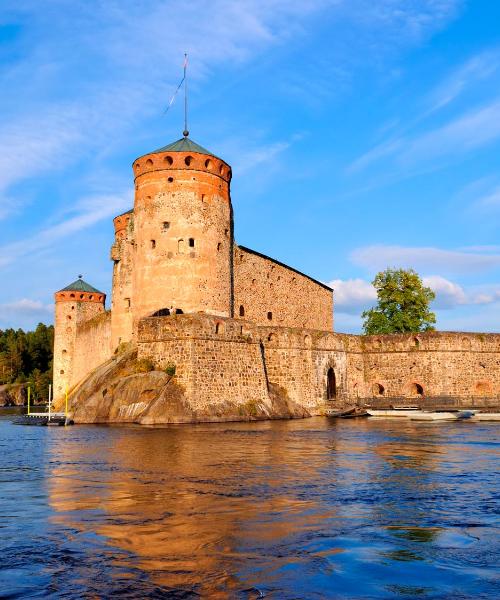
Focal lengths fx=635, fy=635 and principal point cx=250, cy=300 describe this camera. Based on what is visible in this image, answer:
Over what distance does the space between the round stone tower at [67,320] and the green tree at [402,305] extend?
2092 cm

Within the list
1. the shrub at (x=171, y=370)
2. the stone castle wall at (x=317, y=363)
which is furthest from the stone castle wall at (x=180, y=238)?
the shrub at (x=171, y=370)

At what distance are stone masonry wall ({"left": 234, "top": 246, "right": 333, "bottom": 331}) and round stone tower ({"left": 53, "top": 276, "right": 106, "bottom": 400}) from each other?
52.6ft

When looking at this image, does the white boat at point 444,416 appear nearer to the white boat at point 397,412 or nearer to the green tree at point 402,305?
the white boat at point 397,412

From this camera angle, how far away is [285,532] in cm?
646

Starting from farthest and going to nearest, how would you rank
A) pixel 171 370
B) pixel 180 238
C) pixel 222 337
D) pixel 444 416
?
pixel 180 238 < pixel 444 416 < pixel 222 337 < pixel 171 370

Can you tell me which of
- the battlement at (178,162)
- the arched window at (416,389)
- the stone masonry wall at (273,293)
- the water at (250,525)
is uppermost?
the battlement at (178,162)

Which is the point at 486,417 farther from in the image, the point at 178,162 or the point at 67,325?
the point at 67,325

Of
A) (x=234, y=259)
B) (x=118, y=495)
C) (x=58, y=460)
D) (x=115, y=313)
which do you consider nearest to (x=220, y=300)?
(x=234, y=259)

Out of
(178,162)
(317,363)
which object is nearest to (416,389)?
(317,363)

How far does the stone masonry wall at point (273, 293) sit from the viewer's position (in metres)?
35.4

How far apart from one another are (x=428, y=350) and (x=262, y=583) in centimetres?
3147

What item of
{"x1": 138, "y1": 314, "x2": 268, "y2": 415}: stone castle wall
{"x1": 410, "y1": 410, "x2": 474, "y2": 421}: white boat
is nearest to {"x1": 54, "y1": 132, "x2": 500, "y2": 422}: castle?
{"x1": 138, "y1": 314, "x2": 268, "y2": 415}: stone castle wall

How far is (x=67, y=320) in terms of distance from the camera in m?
47.4

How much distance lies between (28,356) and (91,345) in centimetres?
5347
